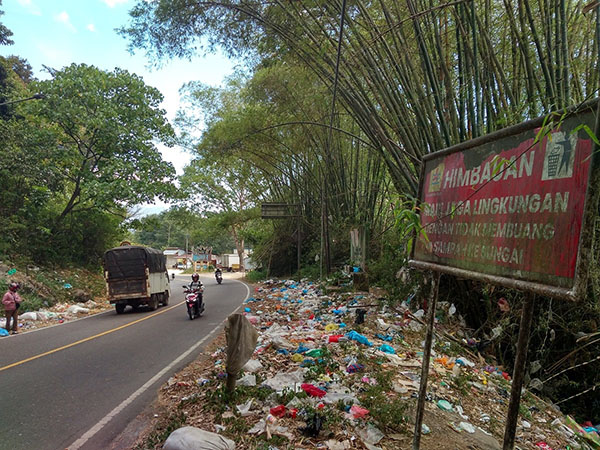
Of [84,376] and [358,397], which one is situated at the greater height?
[358,397]

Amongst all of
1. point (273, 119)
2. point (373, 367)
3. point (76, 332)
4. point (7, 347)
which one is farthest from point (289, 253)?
point (373, 367)

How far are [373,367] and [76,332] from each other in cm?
703

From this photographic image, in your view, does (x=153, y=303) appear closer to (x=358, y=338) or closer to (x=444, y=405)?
(x=358, y=338)

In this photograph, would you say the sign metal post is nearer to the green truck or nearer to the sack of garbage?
the sack of garbage

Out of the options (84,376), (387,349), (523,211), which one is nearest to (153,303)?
(84,376)

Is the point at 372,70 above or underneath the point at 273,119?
underneath

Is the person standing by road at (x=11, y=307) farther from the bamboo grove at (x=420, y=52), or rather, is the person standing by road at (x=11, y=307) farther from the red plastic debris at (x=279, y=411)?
the red plastic debris at (x=279, y=411)

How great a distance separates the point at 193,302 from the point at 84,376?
497 cm

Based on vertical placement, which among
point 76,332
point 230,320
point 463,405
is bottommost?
point 76,332

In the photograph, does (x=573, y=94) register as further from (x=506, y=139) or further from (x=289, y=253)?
(x=289, y=253)

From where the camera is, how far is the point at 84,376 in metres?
5.39

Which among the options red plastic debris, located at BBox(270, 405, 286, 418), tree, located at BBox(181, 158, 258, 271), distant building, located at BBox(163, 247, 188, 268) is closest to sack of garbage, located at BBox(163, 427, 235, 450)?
red plastic debris, located at BBox(270, 405, 286, 418)

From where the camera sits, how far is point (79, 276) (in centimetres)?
1599

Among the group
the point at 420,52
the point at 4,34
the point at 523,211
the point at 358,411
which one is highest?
the point at 4,34
